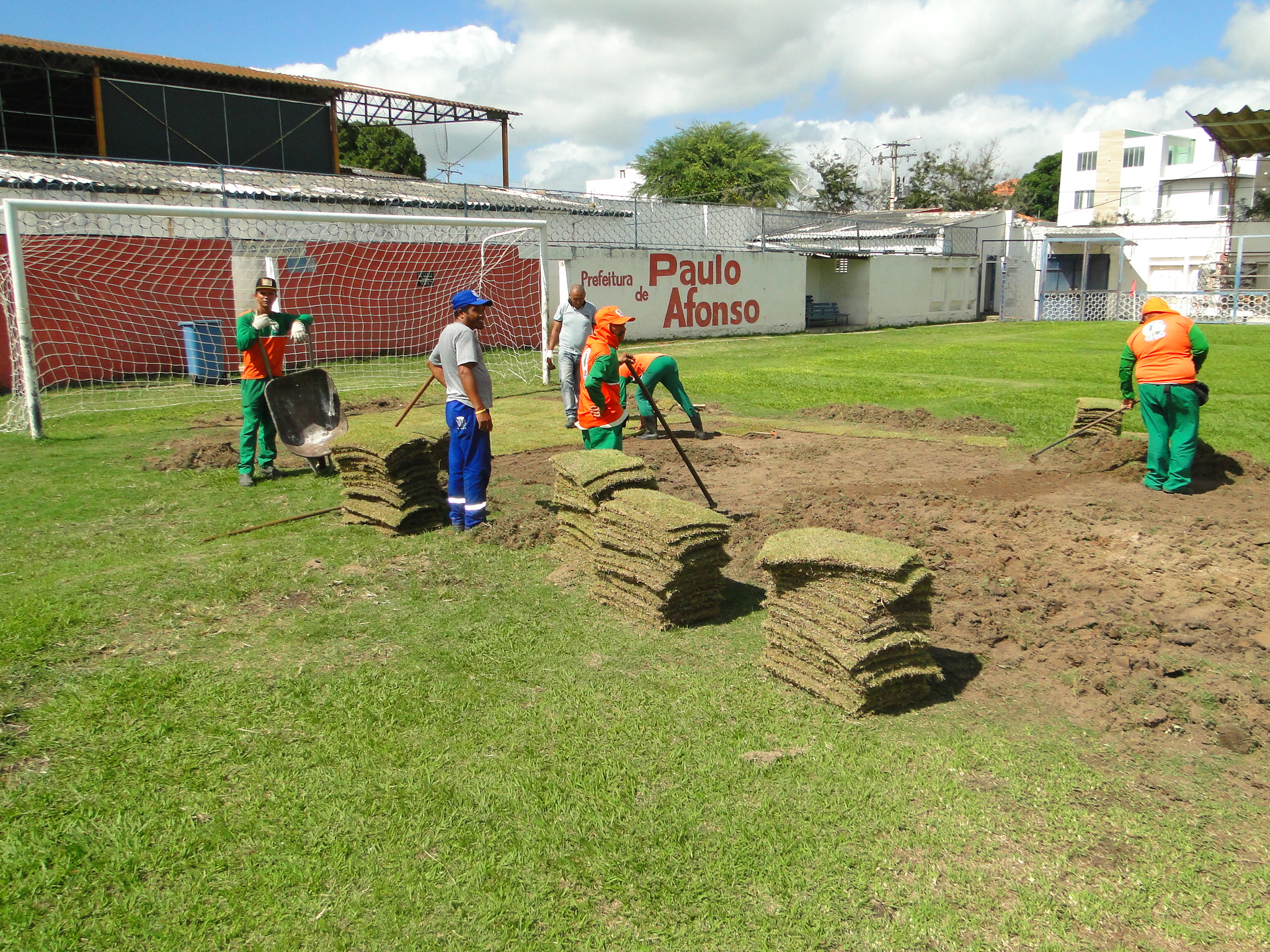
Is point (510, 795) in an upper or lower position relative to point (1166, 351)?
lower

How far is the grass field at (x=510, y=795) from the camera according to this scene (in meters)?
2.92

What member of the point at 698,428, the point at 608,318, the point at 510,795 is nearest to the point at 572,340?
the point at 698,428

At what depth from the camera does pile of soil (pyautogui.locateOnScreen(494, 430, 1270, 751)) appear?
448 centimetres

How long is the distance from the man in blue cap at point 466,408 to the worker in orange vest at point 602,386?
75 cm

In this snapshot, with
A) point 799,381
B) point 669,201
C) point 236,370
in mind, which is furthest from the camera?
point 669,201

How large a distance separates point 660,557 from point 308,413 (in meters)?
5.29

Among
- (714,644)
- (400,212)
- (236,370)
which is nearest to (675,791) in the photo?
(714,644)

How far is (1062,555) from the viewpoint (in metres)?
Result: 6.26

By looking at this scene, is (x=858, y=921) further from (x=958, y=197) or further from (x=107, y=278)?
(x=958, y=197)

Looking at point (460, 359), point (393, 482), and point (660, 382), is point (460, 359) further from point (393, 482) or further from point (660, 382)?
point (660, 382)

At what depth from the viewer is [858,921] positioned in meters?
2.90

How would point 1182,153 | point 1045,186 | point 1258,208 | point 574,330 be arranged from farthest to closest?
point 1045,186
point 1182,153
point 1258,208
point 574,330

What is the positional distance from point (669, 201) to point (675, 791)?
31.5 meters

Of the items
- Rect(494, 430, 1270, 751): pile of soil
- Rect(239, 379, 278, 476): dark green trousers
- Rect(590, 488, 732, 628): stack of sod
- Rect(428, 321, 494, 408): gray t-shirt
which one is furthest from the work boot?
Rect(590, 488, 732, 628): stack of sod
